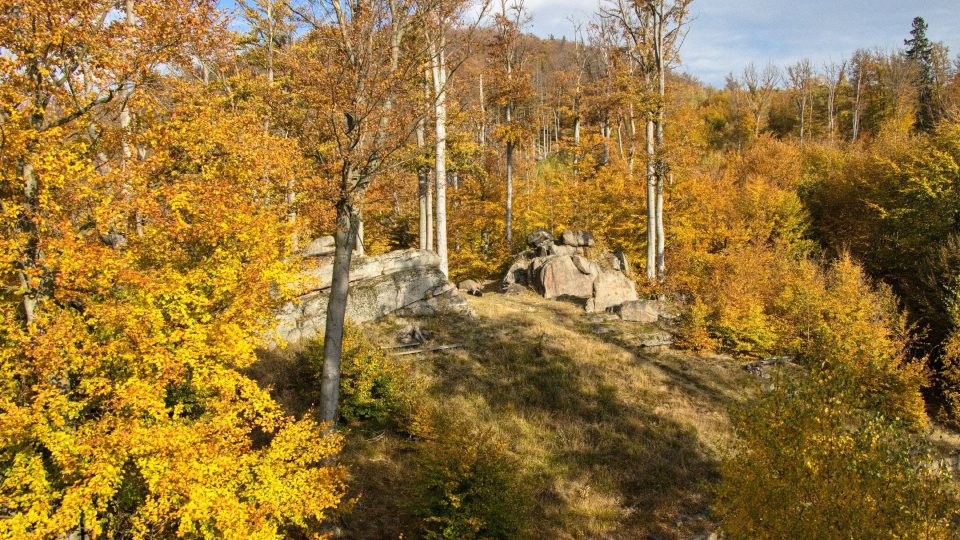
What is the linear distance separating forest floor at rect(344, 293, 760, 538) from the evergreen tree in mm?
42619

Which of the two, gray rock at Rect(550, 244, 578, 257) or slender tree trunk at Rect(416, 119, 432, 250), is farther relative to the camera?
gray rock at Rect(550, 244, 578, 257)

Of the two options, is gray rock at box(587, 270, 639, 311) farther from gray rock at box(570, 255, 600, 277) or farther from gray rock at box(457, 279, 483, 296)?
gray rock at box(457, 279, 483, 296)

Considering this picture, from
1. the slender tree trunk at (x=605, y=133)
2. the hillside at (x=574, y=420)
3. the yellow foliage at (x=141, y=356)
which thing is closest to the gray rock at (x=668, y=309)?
the hillside at (x=574, y=420)

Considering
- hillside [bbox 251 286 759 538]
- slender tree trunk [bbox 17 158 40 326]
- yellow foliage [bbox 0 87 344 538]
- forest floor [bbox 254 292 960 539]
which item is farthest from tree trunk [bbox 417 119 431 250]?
slender tree trunk [bbox 17 158 40 326]

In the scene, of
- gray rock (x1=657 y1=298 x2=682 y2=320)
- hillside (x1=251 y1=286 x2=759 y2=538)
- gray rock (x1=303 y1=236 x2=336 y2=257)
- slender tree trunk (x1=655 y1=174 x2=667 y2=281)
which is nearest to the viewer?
hillside (x1=251 y1=286 x2=759 y2=538)

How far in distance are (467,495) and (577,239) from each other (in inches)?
850

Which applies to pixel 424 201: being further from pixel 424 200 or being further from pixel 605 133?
pixel 605 133

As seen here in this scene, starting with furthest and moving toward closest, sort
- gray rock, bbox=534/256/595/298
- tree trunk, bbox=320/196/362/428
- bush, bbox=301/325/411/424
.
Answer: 1. gray rock, bbox=534/256/595/298
2. bush, bbox=301/325/411/424
3. tree trunk, bbox=320/196/362/428

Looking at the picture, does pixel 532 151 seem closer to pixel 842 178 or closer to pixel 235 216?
pixel 842 178

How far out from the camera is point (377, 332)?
1906 cm

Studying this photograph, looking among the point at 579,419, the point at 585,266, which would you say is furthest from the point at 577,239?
the point at 579,419

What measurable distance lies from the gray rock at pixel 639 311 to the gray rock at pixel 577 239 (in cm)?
698

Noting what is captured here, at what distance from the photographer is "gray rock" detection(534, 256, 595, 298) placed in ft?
85.4

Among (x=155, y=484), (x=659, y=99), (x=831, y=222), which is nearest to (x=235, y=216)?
(x=155, y=484)
